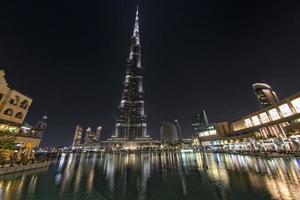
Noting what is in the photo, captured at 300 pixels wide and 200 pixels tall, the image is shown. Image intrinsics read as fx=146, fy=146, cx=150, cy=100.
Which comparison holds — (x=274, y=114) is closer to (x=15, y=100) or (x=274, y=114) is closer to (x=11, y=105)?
(x=15, y=100)

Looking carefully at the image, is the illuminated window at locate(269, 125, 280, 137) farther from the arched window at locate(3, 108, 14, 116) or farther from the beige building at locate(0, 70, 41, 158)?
the arched window at locate(3, 108, 14, 116)

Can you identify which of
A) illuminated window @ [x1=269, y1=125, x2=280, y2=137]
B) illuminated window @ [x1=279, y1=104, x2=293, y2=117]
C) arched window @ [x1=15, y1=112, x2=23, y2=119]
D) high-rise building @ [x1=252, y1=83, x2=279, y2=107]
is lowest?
illuminated window @ [x1=269, y1=125, x2=280, y2=137]

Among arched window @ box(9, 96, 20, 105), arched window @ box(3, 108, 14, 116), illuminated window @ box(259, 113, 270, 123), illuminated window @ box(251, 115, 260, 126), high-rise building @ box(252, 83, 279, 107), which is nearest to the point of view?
arched window @ box(3, 108, 14, 116)

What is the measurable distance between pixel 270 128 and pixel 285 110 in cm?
1157

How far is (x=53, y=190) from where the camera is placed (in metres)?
21.5

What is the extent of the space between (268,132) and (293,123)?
14513 millimetres

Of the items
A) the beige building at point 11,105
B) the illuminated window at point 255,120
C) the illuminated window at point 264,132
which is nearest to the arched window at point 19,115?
the beige building at point 11,105

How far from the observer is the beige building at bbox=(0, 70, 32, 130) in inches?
1535

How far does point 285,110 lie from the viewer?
214ft

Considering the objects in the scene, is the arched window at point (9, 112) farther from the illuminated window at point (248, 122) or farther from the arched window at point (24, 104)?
the illuminated window at point (248, 122)

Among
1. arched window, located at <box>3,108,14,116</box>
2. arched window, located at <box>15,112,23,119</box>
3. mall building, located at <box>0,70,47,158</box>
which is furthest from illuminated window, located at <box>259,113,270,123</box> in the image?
arched window, located at <box>3,108,14,116</box>

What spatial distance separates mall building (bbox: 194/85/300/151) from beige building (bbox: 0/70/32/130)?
98230 millimetres

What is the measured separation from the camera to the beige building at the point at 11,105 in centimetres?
3900

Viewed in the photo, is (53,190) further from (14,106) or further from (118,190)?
(14,106)
